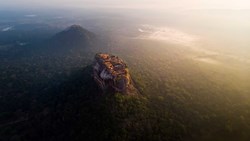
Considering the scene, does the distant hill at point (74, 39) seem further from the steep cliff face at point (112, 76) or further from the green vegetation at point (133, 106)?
the steep cliff face at point (112, 76)

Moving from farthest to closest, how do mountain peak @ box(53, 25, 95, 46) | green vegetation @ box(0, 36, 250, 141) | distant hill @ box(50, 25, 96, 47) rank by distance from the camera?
mountain peak @ box(53, 25, 95, 46) < distant hill @ box(50, 25, 96, 47) < green vegetation @ box(0, 36, 250, 141)

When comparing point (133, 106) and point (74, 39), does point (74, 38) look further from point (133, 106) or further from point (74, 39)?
point (133, 106)

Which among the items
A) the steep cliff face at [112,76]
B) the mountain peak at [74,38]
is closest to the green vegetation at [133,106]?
the steep cliff face at [112,76]

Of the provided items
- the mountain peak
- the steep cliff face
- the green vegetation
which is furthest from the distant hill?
the steep cliff face

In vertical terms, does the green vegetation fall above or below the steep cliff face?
below

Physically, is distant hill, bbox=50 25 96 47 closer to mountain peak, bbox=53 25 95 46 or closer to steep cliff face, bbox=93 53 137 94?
mountain peak, bbox=53 25 95 46

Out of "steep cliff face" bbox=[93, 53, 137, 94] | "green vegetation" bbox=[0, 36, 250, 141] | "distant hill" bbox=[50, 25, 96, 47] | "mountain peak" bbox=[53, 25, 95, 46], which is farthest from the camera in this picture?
"mountain peak" bbox=[53, 25, 95, 46]

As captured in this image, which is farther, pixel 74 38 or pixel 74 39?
pixel 74 38

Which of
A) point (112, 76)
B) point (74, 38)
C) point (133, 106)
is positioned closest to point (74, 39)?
point (74, 38)
